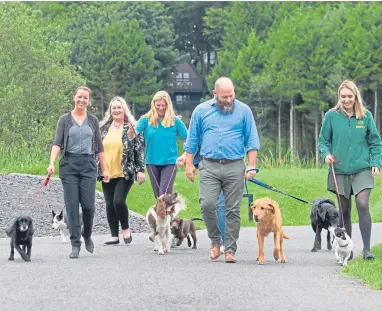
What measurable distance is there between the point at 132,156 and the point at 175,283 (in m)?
4.93

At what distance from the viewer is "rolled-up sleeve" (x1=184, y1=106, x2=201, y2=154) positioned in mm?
13523

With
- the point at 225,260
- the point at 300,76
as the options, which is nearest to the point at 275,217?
the point at 225,260

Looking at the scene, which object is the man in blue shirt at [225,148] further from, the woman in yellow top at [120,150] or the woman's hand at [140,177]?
the woman in yellow top at [120,150]

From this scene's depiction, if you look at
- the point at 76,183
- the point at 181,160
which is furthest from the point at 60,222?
the point at 76,183

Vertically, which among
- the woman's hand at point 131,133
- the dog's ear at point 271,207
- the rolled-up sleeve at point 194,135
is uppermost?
the woman's hand at point 131,133

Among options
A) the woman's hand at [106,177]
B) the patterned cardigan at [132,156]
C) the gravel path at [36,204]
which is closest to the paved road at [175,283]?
the woman's hand at [106,177]

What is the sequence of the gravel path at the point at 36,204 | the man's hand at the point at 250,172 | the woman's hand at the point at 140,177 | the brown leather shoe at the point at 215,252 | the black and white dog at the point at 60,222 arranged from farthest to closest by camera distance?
1. the gravel path at the point at 36,204
2. the black and white dog at the point at 60,222
3. the woman's hand at the point at 140,177
4. the brown leather shoe at the point at 215,252
5. the man's hand at the point at 250,172

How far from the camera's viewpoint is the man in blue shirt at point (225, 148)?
13.4 meters

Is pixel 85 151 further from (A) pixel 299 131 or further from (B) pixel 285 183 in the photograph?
(A) pixel 299 131

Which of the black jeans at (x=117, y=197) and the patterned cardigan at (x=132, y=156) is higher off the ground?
the patterned cardigan at (x=132, y=156)

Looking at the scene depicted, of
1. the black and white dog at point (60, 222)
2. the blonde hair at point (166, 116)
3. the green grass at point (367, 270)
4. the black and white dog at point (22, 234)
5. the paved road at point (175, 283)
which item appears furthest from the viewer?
the black and white dog at point (60, 222)

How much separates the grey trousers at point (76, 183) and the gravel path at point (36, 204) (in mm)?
5630

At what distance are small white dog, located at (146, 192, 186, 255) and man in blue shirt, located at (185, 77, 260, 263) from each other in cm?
130

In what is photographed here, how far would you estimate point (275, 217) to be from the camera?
1353cm
